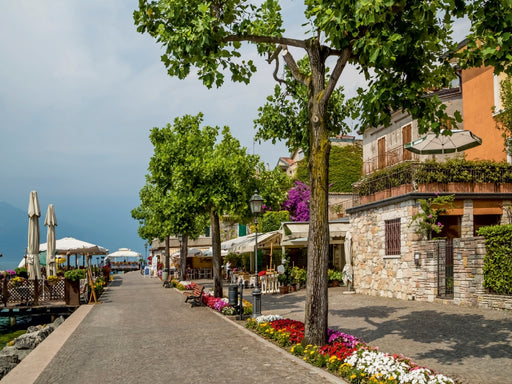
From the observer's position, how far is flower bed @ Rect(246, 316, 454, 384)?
22.1 feet

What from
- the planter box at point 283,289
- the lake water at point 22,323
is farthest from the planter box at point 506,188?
the lake water at point 22,323

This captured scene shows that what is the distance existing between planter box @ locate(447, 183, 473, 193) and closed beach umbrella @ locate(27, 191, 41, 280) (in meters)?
17.2

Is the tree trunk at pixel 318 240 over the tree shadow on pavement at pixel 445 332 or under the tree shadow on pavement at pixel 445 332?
over

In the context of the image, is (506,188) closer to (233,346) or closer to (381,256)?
(381,256)

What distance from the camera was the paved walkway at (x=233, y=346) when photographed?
7992mm

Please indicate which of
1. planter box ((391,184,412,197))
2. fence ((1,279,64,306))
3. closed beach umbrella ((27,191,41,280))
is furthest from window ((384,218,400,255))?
closed beach umbrella ((27,191,41,280))

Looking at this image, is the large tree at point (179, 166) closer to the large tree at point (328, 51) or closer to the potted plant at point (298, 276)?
the potted plant at point (298, 276)

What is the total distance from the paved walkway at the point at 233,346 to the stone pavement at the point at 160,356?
2 cm

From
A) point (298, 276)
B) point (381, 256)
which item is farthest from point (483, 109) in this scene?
point (298, 276)

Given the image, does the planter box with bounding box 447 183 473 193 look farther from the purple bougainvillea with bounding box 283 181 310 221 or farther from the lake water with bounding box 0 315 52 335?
the purple bougainvillea with bounding box 283 181 310 221

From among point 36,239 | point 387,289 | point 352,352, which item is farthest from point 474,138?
point 36,239

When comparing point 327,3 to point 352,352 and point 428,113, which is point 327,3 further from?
point 352,352

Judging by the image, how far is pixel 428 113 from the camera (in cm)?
943

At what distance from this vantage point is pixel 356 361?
7.68 meters
